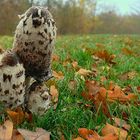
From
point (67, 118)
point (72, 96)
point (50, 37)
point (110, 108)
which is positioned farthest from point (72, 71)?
point (50, 37)

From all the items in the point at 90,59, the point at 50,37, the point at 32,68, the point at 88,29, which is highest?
the point at 50,37

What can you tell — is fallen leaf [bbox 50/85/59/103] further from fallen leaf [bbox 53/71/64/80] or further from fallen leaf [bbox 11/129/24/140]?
fallen leaf [bbox 11/129/24/140]

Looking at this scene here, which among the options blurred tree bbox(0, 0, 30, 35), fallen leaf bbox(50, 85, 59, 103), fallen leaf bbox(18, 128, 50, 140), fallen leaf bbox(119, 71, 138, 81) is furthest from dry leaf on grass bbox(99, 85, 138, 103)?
blurred tree bbox(0, 0, 30, 35)

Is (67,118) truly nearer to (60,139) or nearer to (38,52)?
(60,139)

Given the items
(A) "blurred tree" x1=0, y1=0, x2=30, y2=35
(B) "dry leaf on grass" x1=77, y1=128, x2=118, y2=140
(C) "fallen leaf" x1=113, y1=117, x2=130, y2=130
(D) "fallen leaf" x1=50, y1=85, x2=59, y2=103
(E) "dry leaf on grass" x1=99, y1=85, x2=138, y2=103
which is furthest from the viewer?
(A) "blurred tree" x1=0, y1=0, x2=30, y2=35

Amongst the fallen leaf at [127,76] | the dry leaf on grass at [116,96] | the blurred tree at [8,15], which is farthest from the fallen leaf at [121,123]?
the blurred tree at [8,15]

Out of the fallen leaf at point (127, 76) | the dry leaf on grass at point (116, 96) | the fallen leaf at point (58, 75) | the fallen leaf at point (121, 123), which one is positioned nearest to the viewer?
the fallen leaf at point (121, 123)

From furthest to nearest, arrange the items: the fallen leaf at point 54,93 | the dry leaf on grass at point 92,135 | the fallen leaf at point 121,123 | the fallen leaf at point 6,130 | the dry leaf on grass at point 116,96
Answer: the dry leaf on grass at point 116,96 → the fallen leaf at point 54,93 → the fallen leaf at point 121,123 → the dry leaf on grass at point 92,135 → the fallen leaf at point 6,130

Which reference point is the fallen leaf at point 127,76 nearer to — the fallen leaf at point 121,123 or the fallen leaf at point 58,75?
the fallen leaf at point 58,75

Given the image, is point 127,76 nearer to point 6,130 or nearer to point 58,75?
point 58,75
